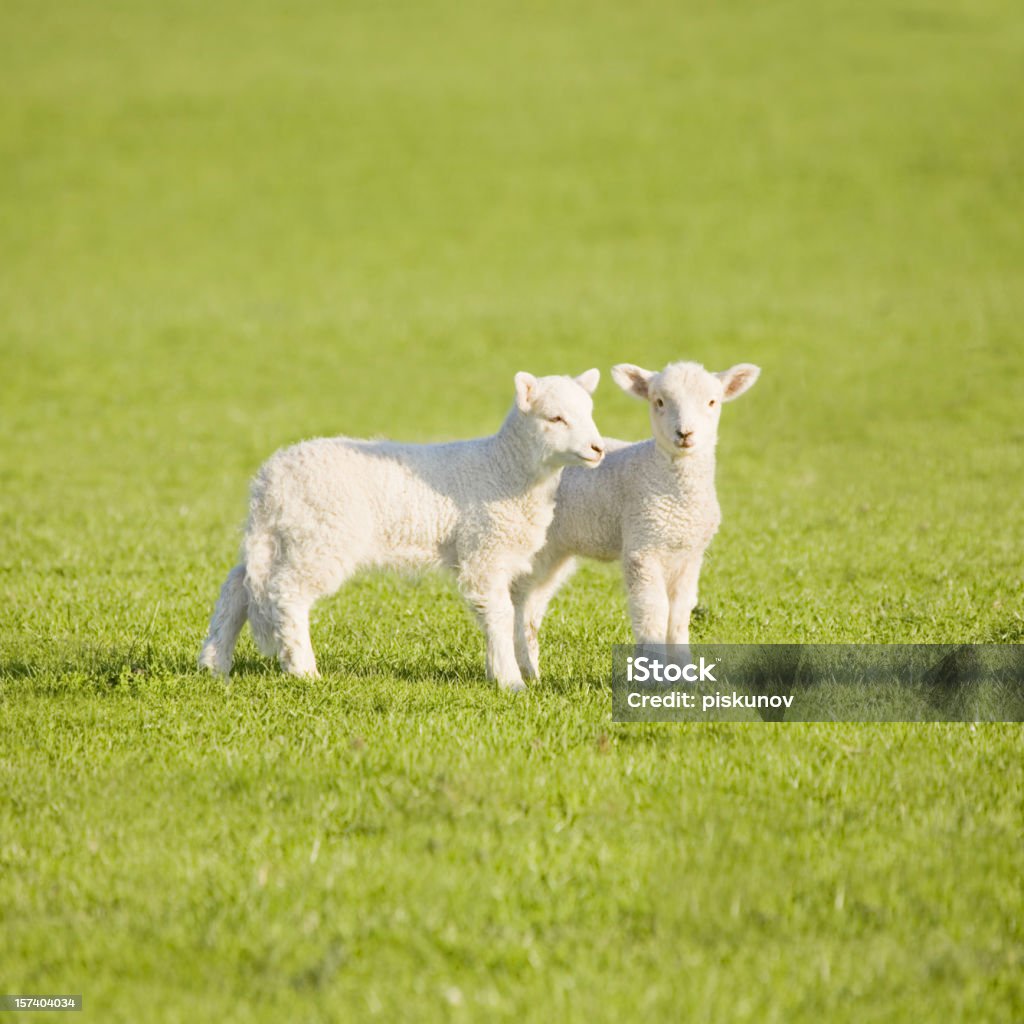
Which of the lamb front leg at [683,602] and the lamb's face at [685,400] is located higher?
the lamb's face at [685,400]

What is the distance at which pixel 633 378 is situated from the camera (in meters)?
8.27

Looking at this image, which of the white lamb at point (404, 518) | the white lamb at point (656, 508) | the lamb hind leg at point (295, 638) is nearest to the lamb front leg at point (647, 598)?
the white lamb at point (656, 508)

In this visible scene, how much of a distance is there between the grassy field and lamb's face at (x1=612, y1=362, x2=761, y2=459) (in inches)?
60.8

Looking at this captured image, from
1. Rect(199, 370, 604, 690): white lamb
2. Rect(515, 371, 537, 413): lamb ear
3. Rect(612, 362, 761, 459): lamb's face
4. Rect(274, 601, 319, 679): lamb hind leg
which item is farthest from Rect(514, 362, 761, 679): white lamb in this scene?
Rect(274, 601, 319, 679): lamb hind leg

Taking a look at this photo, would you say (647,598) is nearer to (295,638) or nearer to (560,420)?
(560,420)

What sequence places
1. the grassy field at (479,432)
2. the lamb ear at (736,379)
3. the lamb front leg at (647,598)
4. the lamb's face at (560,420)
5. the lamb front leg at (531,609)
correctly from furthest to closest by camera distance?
the lamb front leg at (531,609)
the lamb ear at (736,379)
the lamb front leg at (647,598)
the lamb's face at (560,420)
the grassy field at (479,432)

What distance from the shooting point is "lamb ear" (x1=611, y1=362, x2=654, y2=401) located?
816cm

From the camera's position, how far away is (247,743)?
6691mm

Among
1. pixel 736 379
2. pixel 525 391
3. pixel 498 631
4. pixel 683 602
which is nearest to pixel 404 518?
pixel 498 631

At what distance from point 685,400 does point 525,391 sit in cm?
95

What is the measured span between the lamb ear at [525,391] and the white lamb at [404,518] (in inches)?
0.4

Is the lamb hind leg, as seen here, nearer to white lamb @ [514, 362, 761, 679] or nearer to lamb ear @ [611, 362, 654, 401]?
white lamb @ [514, 362, 761, 679]

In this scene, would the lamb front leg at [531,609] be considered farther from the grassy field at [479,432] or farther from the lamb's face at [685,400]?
the lamb's face at [685,400]

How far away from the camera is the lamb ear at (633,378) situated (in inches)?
321
